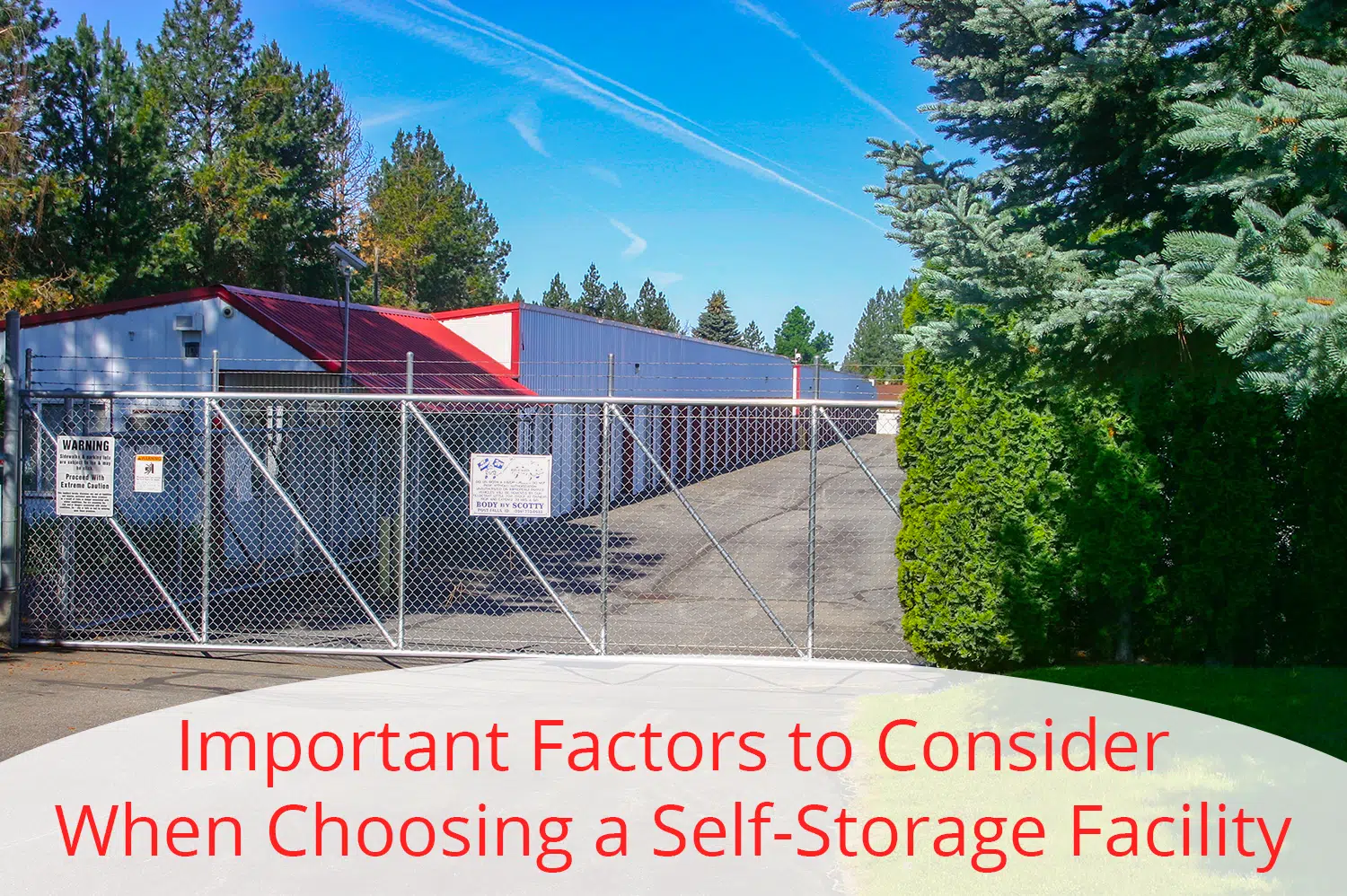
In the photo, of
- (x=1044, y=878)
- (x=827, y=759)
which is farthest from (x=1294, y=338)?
(x=827, y=759)

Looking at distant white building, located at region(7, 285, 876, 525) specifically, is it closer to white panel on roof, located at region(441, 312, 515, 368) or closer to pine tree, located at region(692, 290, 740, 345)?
white panel on roof, located at region(441, 312, 515, 368)

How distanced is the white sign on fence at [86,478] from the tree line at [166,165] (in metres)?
12.0

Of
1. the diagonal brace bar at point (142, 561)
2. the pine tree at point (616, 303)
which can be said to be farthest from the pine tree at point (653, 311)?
the diagonal brace bar at point (142, 561)

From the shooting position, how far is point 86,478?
9.99 meters

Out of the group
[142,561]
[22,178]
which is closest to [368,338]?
[22,178]

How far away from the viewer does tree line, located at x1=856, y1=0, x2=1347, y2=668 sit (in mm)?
4801

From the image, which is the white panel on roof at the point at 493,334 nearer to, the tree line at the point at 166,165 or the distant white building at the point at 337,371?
the distant white building at the point at 337,371

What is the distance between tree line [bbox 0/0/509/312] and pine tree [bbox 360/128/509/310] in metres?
5.28

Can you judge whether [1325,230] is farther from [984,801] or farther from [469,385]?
[469,385]

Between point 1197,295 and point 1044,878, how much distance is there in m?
2.70

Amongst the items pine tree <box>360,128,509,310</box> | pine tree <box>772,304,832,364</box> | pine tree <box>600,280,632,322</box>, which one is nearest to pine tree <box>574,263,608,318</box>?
pine tree <box>600,280,632,322</box>

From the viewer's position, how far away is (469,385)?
2042cm

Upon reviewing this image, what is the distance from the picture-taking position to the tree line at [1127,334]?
480 cm

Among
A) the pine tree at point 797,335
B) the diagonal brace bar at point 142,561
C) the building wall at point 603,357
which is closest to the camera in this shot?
the diagonal brace bar at point 142,561
